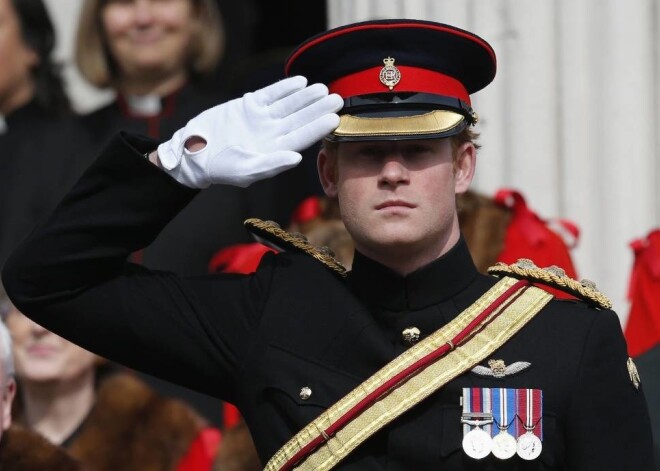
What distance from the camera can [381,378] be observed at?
3141 mm

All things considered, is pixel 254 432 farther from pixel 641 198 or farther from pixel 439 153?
pixel 641 198

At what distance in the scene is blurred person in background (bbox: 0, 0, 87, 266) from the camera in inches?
229

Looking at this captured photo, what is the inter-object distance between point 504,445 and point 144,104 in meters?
3.00

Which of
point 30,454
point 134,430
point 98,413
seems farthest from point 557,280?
point 98,413

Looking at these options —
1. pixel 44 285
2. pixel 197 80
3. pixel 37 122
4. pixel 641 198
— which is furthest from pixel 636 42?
pixel 44 285

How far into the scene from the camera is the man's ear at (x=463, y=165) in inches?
128

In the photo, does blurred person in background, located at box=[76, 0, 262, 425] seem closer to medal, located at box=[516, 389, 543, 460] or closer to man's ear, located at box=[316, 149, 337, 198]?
man's ear, located at box=[316, 149, 337, 198]

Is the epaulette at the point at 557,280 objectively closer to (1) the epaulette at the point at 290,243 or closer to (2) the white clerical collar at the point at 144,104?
(1) the epaulette at the point at 290,243

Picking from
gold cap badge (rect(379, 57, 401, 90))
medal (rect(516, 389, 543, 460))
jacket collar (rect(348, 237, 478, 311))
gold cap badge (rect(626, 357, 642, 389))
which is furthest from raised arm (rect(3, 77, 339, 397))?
gold cap badge (rect(626, 357, 642, 389))

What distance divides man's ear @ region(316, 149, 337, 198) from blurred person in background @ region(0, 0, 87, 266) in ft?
8.40

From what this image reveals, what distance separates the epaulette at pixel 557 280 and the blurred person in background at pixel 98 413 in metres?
1.54

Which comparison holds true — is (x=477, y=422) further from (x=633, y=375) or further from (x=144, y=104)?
(x=144, y=104)

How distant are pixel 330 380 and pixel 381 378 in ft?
0.32

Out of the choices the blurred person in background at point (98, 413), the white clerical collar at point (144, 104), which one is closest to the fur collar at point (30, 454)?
the blurred person in background at point (98, 413)
